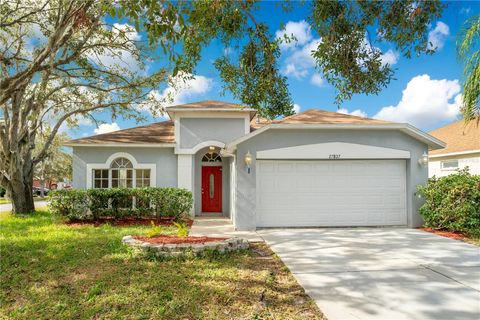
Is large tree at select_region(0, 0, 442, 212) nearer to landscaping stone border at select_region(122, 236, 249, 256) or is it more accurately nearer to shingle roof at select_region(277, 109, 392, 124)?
landscaping stone border at select_region(122, 236, 249, 256)

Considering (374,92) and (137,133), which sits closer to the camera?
(374,92)

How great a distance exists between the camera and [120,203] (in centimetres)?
1258

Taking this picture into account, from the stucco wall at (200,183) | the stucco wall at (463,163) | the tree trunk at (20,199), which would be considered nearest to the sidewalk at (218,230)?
the stucco wall at (200,183)

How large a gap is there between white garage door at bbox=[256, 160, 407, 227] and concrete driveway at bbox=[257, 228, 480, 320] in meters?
1.39

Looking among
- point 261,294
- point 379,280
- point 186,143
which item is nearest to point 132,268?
point 261,294

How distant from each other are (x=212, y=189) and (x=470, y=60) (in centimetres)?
1105

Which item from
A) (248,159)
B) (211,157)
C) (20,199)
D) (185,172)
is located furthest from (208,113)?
(20,199)

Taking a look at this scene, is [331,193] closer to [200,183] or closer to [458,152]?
[200,183]

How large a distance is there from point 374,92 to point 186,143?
366 inches

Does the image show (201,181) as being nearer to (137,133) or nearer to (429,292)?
(137,133)

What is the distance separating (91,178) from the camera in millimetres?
14219

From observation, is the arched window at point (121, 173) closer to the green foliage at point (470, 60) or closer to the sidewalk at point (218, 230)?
the sidewalk at point (218, 230)

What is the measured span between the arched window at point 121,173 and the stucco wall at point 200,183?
3020 mm

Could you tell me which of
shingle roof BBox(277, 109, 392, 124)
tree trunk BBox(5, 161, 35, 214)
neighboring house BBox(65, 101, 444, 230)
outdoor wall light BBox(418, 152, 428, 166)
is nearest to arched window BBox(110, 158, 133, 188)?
tree trunk BBox(5, 161, 35, 214)
